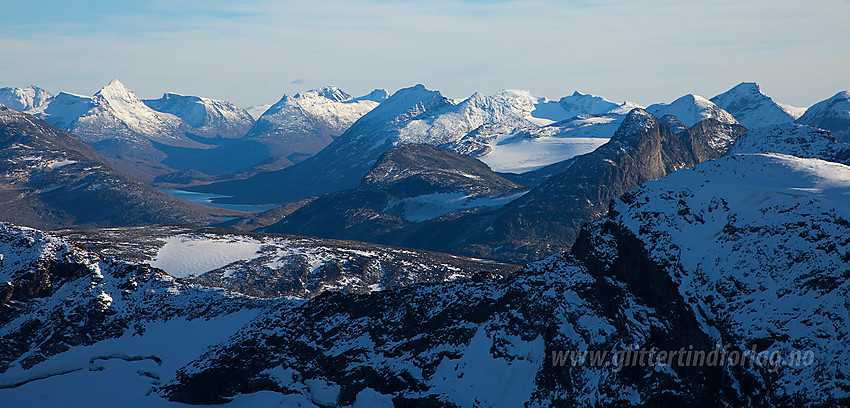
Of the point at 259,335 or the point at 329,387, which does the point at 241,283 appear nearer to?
the point at 259,335

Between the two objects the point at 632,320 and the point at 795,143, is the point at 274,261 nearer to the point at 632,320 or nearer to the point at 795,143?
the point at 632,320

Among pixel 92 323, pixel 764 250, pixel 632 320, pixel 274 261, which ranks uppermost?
pixel 764 250

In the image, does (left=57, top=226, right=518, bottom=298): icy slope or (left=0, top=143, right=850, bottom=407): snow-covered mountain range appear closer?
(left=0, top=143, right=850, bottom=407): snow-covered mountain range

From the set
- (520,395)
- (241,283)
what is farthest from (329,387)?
(241,283)

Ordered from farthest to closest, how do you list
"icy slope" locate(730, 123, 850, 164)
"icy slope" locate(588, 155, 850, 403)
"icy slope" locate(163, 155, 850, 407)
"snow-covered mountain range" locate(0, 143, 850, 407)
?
1. "icy slope" locate(730, 123, 850, 164)
2. "snow-covered mountain range" locate(0, 143, 850, 407)
3. "icy slope" locate(163, 155, 850, 407)
4. "icy slope" locate(588, 155, 850, 403)

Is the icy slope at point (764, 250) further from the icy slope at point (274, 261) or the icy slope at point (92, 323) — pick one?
the icy slope at point (274, 261)

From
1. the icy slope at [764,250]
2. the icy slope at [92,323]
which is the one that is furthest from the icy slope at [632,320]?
the icy slope at [92,323]

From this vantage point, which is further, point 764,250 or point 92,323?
point 92,323

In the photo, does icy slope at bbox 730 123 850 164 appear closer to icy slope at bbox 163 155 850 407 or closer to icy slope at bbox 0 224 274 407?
icy slope at bbox 163 155 850 407

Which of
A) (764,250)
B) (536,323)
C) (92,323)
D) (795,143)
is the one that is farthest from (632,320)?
(795,143)

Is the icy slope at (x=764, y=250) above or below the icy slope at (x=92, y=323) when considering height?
above

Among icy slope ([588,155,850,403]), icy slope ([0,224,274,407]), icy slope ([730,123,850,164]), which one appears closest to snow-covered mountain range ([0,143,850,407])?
icy slope ([588,155,850,403])

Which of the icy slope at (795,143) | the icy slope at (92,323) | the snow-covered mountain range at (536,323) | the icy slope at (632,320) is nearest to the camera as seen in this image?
the icy slope at (632,320)
